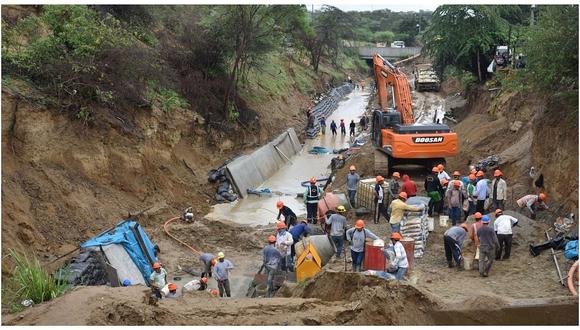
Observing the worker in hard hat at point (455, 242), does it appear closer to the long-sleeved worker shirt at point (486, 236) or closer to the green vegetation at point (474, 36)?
the long-sleeved worker shirt at point (486, 236)

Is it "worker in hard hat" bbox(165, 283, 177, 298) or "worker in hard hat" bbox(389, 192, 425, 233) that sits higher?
"worker in hard hat" bbox(389, 192, 425, 233)

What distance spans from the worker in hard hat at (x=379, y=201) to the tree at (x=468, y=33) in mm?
18557

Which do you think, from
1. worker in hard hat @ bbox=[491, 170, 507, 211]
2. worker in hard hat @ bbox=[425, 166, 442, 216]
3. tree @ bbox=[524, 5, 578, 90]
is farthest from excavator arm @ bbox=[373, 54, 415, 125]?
worker in hard hat @ bbox=[491, 170, 507, 211]

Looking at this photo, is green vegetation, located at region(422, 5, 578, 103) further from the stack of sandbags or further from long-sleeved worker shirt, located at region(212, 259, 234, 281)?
long-sleeved worker shirt, located at region(212, 259, 234, 281)

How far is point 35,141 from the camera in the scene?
61.3ft

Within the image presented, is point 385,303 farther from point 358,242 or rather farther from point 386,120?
point 386,120

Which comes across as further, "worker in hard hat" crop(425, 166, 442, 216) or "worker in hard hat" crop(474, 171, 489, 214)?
"worker in hard hat" crop(425, 166, 442, 216)

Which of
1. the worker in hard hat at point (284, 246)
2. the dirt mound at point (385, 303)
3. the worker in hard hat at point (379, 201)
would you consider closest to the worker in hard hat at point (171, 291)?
the worker in hard hat at point (284, 246)

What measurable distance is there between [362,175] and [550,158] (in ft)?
26.0

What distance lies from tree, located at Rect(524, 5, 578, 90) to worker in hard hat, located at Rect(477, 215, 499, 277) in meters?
5.42

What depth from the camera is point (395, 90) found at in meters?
24.7

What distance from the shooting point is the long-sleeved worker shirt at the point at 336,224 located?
1411cm

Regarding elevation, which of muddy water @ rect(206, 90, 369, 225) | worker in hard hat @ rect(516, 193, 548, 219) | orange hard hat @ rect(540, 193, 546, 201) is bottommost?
muddy water @ rect(206, 90, 369, 225)

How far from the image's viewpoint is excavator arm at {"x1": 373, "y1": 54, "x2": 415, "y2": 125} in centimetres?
2444
